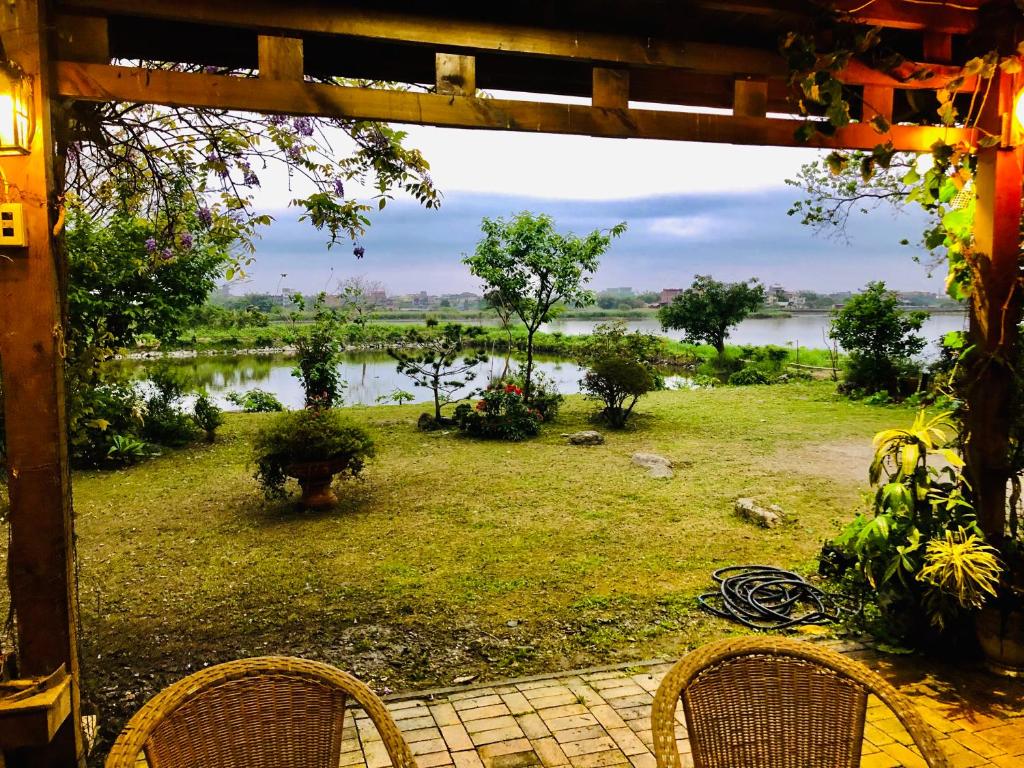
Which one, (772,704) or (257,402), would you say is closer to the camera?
(772,704)

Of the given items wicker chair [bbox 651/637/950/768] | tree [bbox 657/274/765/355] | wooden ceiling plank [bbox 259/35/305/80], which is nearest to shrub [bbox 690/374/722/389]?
tree [bbox 657/274/765/355]

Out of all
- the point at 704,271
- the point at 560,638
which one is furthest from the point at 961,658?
the point at 704,271

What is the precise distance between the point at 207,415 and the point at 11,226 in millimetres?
6561

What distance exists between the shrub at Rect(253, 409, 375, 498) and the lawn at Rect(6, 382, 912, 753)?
1.32 ft

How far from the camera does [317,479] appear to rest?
566 cm

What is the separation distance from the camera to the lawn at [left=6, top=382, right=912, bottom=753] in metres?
3.40

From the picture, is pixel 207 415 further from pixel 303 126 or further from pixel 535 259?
pixel 303 126

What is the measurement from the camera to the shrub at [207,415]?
26.3 ft

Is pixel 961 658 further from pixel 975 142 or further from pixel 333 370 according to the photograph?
pixel 333 370

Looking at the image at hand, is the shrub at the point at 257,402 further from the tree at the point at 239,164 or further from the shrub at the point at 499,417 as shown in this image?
the tree at the point at 239,164

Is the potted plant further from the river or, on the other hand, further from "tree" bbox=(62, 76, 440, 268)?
the river

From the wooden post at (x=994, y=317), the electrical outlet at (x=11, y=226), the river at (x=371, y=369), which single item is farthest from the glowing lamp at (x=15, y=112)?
the river at (x=371, y=369)

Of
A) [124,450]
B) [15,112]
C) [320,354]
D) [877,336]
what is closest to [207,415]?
[124,450]

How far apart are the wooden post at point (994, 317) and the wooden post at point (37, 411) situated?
3.28 metres
